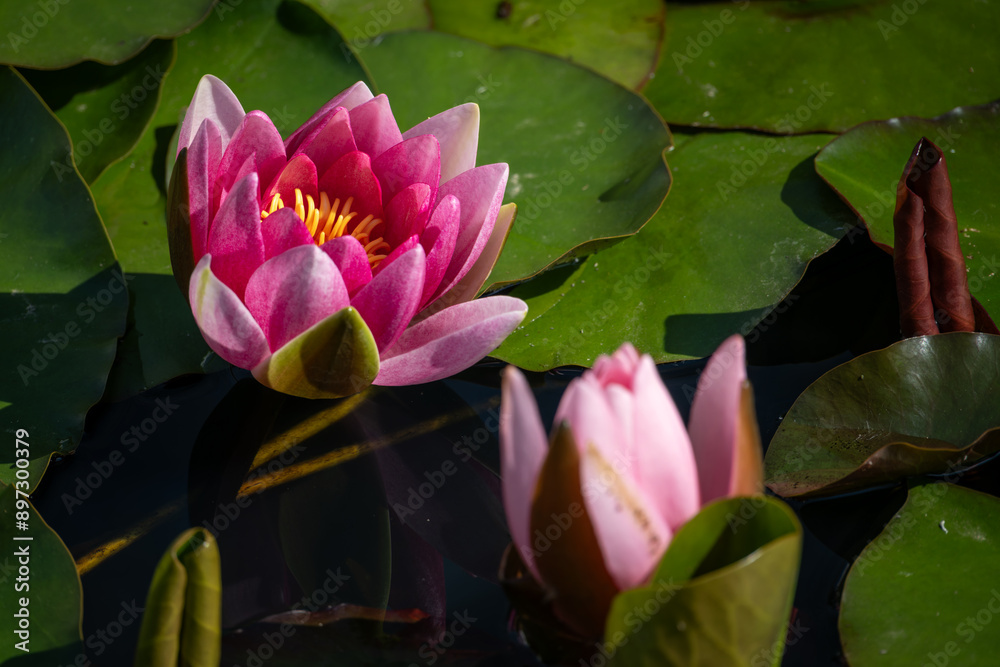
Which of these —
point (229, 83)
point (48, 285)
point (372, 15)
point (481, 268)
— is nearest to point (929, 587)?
point (481, 268)

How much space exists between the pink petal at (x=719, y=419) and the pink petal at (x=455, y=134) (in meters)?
0.66

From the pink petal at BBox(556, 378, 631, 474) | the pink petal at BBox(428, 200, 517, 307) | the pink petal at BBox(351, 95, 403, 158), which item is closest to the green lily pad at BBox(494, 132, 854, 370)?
the pink petal at BBox(428, 200, 517, 307)

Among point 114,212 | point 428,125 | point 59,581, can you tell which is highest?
point 428,125

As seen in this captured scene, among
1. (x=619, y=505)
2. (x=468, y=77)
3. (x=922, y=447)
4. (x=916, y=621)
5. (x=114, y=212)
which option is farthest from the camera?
(x=468, y=77)

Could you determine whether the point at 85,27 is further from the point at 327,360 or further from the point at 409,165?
the point at 327,360

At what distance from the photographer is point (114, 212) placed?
1676 millimetres

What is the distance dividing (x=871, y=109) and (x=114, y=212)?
190 centimetres

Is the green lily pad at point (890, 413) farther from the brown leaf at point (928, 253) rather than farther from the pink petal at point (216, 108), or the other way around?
the pink petal at point (216, 108)

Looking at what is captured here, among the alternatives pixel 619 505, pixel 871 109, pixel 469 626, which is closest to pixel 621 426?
pixel 619 505

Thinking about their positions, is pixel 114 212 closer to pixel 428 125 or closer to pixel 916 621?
pixel 428 125

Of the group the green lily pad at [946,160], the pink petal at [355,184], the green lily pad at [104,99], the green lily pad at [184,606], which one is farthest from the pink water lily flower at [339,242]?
the green lily pad at [946,160]

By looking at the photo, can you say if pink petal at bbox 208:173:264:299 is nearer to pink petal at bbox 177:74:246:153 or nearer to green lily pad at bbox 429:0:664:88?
pink petal at bbox 177:74:246:153

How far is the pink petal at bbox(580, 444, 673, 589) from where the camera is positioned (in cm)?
82

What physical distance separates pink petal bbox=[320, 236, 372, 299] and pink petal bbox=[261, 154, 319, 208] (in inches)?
8.6
